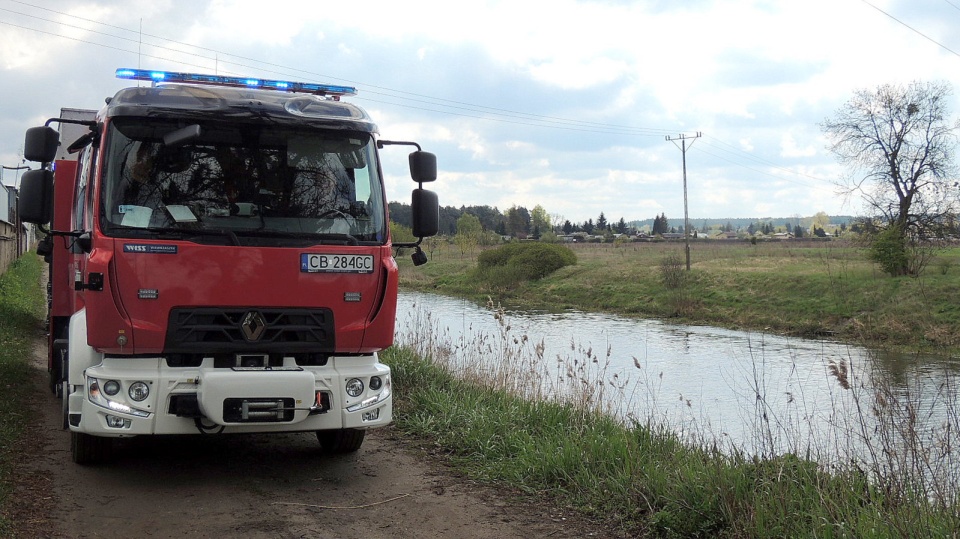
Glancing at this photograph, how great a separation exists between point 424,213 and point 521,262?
39.1 meters

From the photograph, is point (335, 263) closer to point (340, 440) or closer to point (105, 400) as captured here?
point (105, 400)

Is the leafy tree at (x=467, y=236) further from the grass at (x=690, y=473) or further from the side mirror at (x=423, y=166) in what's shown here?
the side mirror at (x=423, y=166)

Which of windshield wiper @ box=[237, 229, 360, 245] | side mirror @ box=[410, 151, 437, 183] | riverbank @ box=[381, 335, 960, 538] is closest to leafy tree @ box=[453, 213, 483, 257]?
riverbank @ box=[381, 335, 960, 538]

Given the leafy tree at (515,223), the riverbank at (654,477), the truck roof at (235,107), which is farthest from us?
the leafy tree at (515,223)

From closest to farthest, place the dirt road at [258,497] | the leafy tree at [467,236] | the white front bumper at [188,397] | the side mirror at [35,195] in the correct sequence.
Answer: the dirt road at [258,497], the white front bumper at [188,397], the side mirror at [35,195], the leafy tree at [467,236]

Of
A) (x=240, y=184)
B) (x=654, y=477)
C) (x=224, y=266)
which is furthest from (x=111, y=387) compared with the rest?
(x=654, y=477)

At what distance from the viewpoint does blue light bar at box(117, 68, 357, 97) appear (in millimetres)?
7062

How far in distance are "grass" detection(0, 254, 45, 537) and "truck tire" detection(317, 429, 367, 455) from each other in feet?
8.11

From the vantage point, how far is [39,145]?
19.5ft

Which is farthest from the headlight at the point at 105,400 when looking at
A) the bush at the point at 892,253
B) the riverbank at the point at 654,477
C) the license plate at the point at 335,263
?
the bush at the point at 892,253

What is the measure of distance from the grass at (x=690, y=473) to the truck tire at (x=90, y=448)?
109 inches

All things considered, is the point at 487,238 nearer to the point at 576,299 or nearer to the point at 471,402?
the point at 576,299

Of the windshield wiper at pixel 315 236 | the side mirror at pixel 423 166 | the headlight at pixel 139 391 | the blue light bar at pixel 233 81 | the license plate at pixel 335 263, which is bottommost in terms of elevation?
the headlight at pixel 139 391

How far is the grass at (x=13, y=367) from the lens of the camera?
633 cm
